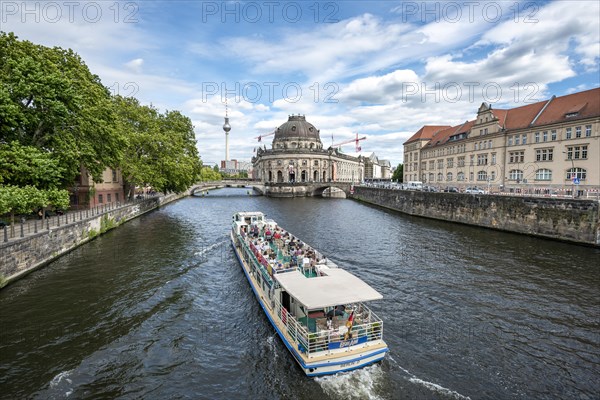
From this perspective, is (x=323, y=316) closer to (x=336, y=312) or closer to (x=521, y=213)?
(x=336, y=312)

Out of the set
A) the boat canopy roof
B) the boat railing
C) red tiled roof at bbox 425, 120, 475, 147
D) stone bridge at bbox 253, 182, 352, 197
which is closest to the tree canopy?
the boat canopy roof

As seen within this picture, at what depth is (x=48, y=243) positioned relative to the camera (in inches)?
938

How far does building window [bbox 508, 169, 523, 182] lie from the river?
29858mm

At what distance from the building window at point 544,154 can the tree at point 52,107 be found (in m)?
58.2

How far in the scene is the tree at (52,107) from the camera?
73.2 ft

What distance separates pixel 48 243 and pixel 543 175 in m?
61.8

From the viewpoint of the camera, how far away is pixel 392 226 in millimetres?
44438

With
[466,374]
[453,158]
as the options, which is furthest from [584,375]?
[453,158]

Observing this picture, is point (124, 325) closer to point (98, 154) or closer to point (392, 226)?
point (98, 154)

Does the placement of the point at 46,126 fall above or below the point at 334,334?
above

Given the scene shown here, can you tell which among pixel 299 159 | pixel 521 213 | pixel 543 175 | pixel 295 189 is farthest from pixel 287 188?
pixel 521 213

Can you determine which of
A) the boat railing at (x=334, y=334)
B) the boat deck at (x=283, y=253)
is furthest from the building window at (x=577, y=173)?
the boat railing at (x=334, y=334)

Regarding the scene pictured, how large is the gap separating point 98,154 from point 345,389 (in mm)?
31347

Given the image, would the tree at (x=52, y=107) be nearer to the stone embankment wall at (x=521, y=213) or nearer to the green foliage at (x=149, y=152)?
the green foliage at (x=149, y=152)
